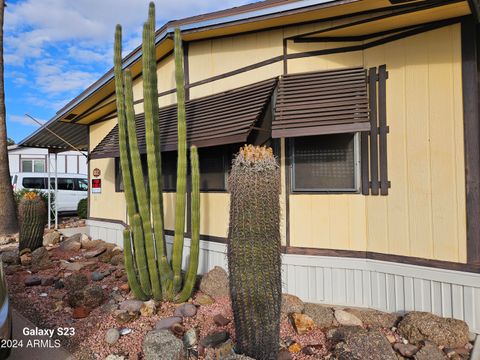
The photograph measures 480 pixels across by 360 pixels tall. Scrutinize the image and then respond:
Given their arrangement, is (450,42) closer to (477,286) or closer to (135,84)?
(477,286)

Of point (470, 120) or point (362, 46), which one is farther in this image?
point (362, 46)

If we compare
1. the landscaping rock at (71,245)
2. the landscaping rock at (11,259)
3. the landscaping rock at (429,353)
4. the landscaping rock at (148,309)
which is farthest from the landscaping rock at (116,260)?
the landscaping rock at (429,353)

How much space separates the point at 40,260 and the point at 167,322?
3.76 metres

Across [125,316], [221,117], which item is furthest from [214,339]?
[221,117]

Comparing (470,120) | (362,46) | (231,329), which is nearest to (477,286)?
(470,120)

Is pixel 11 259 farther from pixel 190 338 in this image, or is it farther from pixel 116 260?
pixel 190 338

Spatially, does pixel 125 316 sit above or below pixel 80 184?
below

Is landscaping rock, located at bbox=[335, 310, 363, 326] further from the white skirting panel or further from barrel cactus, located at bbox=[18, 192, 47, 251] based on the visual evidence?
barrel cactus, located at bbox=[18, 192, 47, 251]

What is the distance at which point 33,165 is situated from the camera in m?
21.8

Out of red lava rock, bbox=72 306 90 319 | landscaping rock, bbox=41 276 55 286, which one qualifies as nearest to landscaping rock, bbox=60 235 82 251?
landscaping rock, bbox=41 276 55 286

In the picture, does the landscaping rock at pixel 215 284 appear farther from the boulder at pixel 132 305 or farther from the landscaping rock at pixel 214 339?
the landscaping rock at pixel 214 339

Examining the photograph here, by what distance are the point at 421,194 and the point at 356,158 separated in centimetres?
80

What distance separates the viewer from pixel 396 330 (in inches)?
138

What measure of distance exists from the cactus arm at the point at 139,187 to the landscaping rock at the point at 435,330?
273 cm
